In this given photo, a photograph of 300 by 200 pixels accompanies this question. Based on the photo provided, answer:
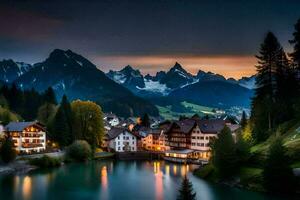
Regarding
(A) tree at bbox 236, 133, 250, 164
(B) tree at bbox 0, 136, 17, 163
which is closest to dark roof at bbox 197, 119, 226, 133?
(A) tree at bbox 236, 133, 250, 164

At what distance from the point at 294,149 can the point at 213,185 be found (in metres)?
15.6

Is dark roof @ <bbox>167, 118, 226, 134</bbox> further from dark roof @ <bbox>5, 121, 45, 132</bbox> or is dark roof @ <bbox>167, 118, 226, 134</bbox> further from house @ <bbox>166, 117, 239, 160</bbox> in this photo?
dark roof @ <bbox>5, 121, 45, 132</bbox>

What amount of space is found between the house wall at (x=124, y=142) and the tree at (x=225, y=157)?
7936 centimetres

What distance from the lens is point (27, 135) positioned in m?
130

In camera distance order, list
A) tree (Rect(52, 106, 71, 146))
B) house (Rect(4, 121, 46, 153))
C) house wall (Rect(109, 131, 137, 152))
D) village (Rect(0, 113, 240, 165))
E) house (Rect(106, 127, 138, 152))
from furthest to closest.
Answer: house wall (Rect(109, 131, 137, 152))
house (Rect(106, 127, 138, 152))
tree (Rect(52, 106, 71, 146))
village (Rect(0, 113, 240, 165))
house (Rect(4, 121, 46, 153))

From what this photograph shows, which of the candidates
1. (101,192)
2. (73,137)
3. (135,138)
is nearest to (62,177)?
(101,192)

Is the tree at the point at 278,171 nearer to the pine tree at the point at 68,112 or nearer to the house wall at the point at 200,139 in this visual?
the house wall at the point at 200,139

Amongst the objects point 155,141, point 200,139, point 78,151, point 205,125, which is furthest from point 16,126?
point 155,141

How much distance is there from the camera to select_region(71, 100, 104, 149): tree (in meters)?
142

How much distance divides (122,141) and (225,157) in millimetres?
83107

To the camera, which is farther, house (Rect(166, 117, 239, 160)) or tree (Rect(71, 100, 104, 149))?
tree (Rect(71, 100, 104, 149))

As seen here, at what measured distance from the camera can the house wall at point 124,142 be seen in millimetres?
166000

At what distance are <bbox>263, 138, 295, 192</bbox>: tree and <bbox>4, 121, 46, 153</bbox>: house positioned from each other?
236 feet

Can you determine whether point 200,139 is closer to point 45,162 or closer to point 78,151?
point 78,151
